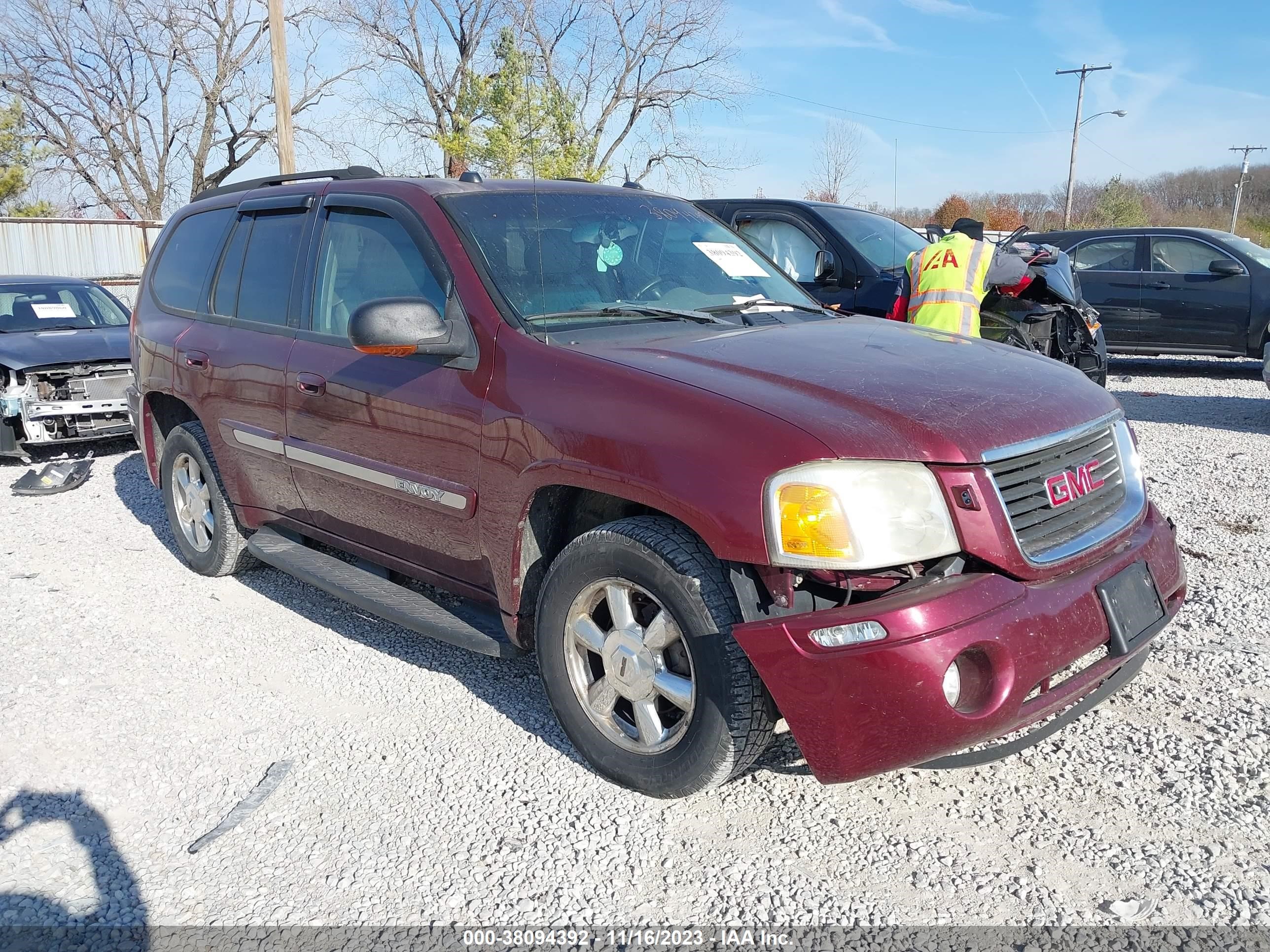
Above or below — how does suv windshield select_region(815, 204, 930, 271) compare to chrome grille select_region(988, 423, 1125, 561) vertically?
above

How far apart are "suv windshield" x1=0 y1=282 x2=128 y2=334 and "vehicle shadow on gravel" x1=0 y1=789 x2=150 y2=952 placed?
7.12 m

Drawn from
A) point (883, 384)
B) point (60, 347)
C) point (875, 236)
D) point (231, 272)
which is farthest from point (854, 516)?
point (60, 347)

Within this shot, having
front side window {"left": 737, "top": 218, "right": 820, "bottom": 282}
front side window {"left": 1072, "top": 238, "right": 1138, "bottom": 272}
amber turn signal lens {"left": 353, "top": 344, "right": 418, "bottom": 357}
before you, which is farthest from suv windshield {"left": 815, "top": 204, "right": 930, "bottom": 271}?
amber turn signal lens {"left": 353, "top": 344, "right": 418, "bottom": 357}

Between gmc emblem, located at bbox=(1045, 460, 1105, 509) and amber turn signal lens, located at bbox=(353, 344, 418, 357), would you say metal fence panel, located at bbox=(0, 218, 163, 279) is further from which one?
gmc emblem, located at bbox=(1045, 460, 1105, 509)

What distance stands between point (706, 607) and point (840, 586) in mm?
Result: 353

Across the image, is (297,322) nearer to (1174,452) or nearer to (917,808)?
(917,808)

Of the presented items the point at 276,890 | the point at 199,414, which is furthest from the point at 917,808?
the point at 199,414

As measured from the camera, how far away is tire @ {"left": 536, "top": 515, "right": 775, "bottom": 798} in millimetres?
2680

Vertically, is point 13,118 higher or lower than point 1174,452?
higher

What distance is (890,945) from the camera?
7.83 ft

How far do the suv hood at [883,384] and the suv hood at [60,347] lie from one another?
21.7ft

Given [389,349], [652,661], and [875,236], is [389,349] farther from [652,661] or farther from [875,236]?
[875,236]

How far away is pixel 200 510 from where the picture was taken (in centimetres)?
516

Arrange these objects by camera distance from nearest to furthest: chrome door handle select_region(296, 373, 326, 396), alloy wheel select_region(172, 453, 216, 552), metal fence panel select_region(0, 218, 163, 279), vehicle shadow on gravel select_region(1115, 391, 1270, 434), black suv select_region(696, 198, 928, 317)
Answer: chrome door handle select_region(296, 373, 326, 396) → alloy wheel select_region(172, 453, 216, 552) → black suv select_region(696, 198, 928, 317) → vehicle shadow on gravel select_region(1115, 391, 1270, 434) → metal fence panel select_region(0, 218, 163, 279)
